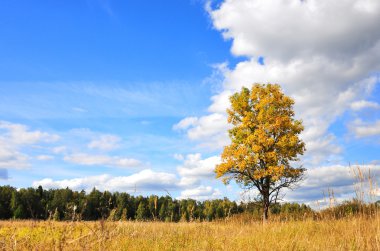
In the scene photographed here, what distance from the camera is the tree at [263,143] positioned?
25395 millimetres

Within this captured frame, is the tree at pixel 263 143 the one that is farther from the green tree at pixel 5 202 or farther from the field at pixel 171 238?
the green tree at pixel 5 202

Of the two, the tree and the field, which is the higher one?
the tree

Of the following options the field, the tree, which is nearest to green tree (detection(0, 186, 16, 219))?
the tree

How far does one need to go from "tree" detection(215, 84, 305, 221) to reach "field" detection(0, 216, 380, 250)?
49.7ft

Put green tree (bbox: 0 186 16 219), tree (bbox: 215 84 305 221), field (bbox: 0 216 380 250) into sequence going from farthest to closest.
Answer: green tree (bbox: 0 186 16 219) → tree (bbox: 215 84 305 221) → field (bbox: 0 216 380 250)

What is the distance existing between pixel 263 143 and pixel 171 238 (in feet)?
59.4

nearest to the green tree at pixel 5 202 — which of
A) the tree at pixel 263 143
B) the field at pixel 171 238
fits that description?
the tree at pixel 263 143

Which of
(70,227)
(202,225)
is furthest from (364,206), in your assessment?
(70,227)

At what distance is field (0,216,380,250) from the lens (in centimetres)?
494

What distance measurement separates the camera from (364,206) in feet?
28.9

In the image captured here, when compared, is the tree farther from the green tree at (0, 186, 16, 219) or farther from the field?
the green tree at (0, 186, 16, 219)

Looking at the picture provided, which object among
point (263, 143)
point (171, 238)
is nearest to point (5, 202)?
point (263, 143)

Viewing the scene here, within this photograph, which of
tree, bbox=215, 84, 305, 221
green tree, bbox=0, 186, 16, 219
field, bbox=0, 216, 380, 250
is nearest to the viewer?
field, bbox=0, 216, 380, 250

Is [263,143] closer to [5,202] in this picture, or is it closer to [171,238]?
[171,238]
